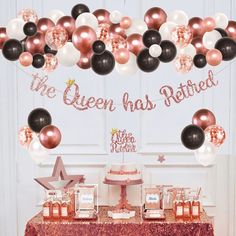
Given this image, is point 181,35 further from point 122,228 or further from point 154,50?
point 122,228

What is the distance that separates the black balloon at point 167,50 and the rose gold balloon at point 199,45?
0.61ft

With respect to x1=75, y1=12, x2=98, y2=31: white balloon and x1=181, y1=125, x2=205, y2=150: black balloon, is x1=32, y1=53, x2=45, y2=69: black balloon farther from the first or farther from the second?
x1=181, y1=125, x2=205, y2=150: black balloon

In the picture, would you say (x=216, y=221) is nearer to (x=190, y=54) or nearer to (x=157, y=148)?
(x=157, y=148)

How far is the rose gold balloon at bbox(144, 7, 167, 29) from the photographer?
2221 mm

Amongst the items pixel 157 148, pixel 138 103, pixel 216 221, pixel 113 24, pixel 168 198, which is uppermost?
pixel 113 24

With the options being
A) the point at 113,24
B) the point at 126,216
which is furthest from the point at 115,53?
the point at 126,216

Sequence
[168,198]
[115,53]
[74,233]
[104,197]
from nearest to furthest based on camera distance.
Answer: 1. [115,53]
2. [74,233]
3. [168,198]
4. [104,197]

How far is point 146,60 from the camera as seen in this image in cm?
217

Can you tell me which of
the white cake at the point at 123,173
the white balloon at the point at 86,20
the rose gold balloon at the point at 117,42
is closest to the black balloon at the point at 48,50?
the white balloon at the point at 86,20

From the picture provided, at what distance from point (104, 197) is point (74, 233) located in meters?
0.58

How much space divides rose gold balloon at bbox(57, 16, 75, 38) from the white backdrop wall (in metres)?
1.35

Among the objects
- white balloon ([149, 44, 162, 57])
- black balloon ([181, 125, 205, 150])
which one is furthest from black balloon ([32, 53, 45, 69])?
black balloon ([181, 125, 205, 150])

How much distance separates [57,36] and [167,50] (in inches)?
19.9

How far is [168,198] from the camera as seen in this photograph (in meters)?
3.27
